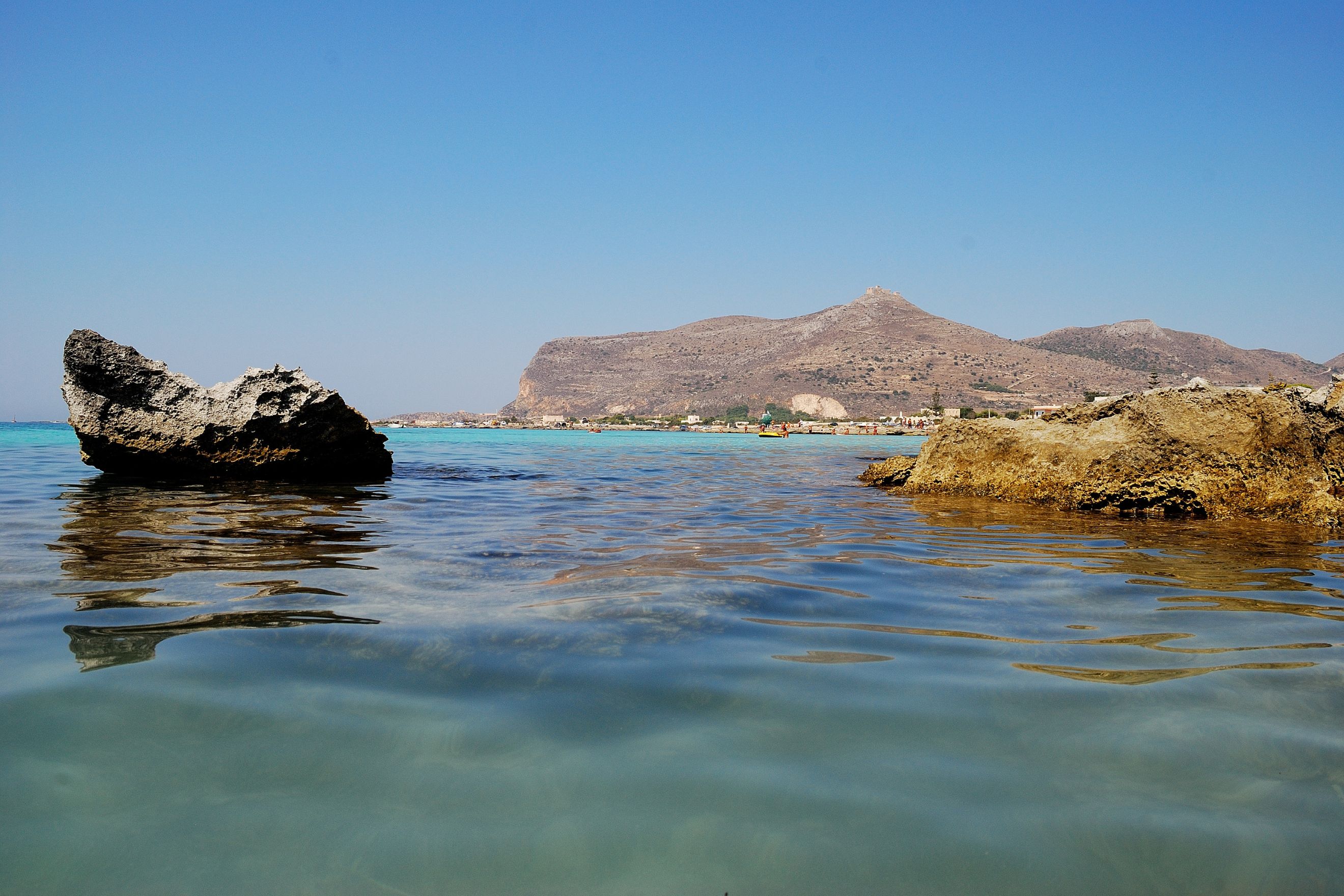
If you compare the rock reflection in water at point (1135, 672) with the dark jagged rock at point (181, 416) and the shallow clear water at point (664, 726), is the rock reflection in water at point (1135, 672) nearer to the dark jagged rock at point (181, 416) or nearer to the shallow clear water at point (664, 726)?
the shallow clear water at point (664, 726)

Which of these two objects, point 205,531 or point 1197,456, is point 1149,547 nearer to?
point 1197,456

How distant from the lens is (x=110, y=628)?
10.7 ft

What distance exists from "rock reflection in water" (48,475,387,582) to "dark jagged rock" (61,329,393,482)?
1.14m

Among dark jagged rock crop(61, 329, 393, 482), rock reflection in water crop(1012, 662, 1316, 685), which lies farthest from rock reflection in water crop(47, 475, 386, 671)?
rock reflection in water crop(1012, 662, 1316, 685)

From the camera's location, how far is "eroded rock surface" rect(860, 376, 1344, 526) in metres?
7.71

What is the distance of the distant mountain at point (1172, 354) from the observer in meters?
161

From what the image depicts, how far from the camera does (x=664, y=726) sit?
7.69ft

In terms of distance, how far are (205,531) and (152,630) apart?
3519mm

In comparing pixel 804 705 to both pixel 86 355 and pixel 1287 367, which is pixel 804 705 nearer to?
pixel 86 355

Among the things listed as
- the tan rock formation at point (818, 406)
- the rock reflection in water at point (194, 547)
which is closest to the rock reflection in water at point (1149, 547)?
the rock reflection in water at point (194, 547)

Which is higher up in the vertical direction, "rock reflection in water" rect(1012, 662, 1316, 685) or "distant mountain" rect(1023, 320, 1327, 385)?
"distant mountain" rect(1023, 320, 1327, 385)

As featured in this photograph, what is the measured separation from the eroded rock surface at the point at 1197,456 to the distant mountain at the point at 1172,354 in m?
170

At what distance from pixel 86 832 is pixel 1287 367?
228850 mm

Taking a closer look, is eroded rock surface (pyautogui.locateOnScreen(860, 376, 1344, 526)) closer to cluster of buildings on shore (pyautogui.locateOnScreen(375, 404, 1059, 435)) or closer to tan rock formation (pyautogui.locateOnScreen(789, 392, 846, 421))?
cluster of buildings on shore (pyautogui.locateOnScreen(375, 404, 1059, 435))
